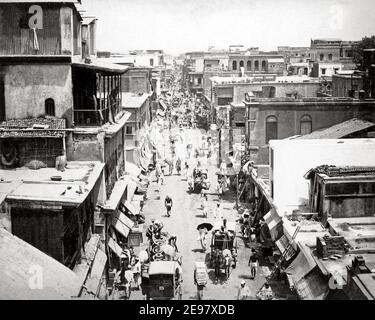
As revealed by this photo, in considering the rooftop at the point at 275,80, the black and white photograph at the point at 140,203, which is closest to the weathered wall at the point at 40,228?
the black and white photograph at the point at 140,203

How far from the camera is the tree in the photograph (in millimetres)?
58344

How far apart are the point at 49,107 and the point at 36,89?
0.94 metres

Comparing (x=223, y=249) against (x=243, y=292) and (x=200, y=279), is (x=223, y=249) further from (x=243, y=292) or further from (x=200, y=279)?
(x=243, y=292)

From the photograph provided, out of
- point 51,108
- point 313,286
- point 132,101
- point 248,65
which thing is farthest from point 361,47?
point 313,286

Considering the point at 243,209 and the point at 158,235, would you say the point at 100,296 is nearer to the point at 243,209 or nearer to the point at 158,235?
the point at 158,235

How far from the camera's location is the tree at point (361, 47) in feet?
191

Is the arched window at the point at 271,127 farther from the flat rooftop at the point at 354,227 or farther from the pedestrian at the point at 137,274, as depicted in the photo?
the pedestrian at the point at 137,274

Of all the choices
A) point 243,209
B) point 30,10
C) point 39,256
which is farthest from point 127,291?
point 243,209

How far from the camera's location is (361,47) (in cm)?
6266

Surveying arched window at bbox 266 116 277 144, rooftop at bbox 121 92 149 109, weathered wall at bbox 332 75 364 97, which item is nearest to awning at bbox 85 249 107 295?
arched window at bbox 266 116 277 144

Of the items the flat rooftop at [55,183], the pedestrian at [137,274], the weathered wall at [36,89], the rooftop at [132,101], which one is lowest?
the pedestrian at [137,274]

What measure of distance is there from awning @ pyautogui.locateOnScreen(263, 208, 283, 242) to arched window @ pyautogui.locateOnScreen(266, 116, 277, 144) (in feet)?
34.9

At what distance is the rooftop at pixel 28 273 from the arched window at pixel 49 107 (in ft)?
28.7
